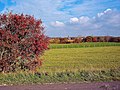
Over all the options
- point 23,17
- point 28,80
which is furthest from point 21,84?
point 23,17

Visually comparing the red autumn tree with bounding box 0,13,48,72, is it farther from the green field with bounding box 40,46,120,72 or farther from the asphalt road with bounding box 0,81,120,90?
the asphalt road with bounding box 0,81,120,90

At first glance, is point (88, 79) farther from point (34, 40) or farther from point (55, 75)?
point (34, 40)

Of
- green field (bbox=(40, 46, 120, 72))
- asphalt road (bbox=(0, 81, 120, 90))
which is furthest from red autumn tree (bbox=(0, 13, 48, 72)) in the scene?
asphalt road (bbox=(0, 81, 120, 90))

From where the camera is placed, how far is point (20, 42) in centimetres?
1393

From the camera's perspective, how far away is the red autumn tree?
44.9 feet

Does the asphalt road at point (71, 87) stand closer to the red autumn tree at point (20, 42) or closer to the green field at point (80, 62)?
the red autumn tree at point (20, 42)

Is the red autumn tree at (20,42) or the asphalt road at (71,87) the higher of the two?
the red autumn tree at (20,42)

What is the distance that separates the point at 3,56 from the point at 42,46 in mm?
2094

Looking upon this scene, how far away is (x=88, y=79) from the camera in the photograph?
11688 millimetres

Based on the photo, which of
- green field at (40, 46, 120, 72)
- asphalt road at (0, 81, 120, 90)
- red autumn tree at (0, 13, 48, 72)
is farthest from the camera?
green field at (40, 46, 120, 72)

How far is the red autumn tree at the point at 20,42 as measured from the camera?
13672 millimetres

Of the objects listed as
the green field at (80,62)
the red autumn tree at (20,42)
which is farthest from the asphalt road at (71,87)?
the green field at (80,62)

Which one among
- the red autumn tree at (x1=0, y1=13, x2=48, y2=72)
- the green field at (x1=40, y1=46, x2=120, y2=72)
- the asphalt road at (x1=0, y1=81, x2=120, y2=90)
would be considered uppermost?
the red autumn tree at (x1=0, y1=13, x2=48, y2=72)

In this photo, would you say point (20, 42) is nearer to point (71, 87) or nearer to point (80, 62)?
point (71, 87)
